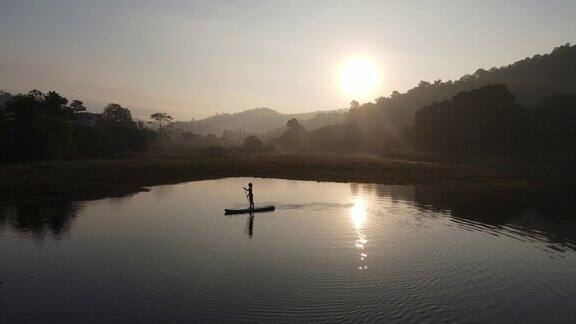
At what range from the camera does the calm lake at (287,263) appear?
69.8 feet

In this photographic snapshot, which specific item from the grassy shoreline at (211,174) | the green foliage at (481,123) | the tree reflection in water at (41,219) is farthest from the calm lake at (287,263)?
the green foliage at (481,123)

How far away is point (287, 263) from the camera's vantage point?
28656 millimetres

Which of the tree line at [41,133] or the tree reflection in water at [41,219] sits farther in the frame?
the tree line at [41,133]

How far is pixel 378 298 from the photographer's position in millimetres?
22625

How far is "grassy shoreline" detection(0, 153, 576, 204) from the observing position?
2285 inches

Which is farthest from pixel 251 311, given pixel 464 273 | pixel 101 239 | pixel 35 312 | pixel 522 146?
pixel 522 146

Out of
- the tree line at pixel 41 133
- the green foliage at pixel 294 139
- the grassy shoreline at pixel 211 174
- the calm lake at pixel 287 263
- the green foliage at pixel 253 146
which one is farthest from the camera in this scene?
the green foliage at pixel 294 139

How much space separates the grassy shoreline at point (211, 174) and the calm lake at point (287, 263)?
367 inches

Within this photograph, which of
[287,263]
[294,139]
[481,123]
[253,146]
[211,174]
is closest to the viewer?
[287,263]

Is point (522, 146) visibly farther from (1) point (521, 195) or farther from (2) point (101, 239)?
(2) point (101, 239)

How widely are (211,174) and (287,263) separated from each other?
205ft

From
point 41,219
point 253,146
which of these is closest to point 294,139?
point 253,146

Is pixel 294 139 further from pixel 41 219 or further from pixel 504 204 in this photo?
pixel 41 219

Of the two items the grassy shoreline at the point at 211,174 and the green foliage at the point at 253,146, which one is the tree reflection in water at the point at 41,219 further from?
the green foliage at the point at 253,146
